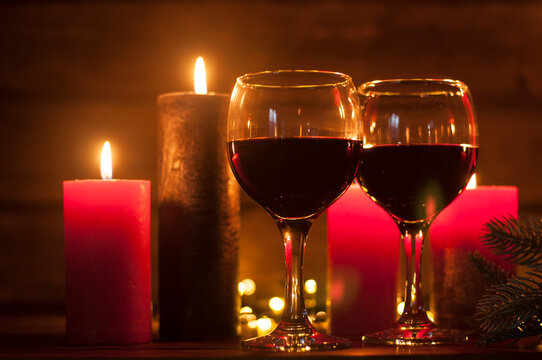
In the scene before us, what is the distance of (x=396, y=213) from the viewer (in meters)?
0.81

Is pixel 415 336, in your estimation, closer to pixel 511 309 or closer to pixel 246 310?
pixel 511 309

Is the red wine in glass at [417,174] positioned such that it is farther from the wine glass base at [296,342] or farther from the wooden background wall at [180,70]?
the wooden background wall at [180,70]

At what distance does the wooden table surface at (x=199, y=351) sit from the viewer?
2.11 ft

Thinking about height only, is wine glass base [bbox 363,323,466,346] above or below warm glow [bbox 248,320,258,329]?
above

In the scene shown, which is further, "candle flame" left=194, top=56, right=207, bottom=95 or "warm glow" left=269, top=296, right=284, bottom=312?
"warm glow" left=269, top=296, right=284, bottom=312

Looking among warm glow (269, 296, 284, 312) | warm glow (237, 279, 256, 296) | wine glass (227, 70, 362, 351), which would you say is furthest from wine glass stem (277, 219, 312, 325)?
warm glow (237, 279, 256, 296)

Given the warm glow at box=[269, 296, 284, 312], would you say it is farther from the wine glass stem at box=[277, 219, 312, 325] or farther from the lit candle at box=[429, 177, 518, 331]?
the wine glass stem at box=[277, 219, 312, 325]

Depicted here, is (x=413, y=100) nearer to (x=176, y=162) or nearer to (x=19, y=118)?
(x=176, y=162)

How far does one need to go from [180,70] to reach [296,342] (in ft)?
2.52

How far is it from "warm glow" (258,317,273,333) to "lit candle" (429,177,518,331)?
0.23m

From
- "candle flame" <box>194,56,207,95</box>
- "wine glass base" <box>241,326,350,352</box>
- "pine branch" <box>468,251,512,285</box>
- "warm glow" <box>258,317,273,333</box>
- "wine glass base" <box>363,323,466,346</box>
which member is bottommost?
"warm glow" <box>258,317,273,333</box>

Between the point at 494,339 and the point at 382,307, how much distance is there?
21 cm

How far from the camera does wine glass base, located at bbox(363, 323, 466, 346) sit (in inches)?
28.7

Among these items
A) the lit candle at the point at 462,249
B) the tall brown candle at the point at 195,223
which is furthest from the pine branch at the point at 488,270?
the tall brown candle at the point at 195,223
